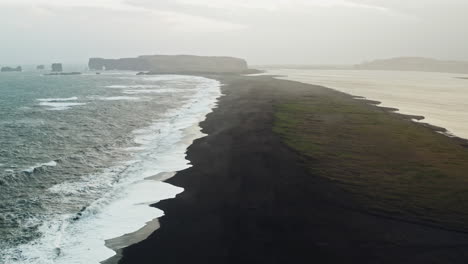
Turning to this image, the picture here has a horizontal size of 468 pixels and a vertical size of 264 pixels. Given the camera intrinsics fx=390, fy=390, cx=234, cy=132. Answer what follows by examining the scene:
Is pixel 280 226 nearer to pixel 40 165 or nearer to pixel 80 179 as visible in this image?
pixel 80 179

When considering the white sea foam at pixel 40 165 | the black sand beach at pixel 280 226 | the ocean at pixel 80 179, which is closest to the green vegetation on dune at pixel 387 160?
the black sand beach at pixel 280 226

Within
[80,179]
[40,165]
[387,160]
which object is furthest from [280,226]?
[40,165]

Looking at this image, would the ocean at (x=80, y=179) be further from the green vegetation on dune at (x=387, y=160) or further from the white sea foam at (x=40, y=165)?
the green vegetation on dune at (x=387, y=160)

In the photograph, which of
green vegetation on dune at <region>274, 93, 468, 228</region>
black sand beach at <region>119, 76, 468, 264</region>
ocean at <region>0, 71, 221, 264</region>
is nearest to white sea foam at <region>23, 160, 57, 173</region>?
ocean at <region>0, 71, 221, 264</region>

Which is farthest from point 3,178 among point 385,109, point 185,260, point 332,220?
point 385,109

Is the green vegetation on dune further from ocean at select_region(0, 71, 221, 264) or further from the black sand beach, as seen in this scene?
ocean at select_region(0, 71, 221, 264)
